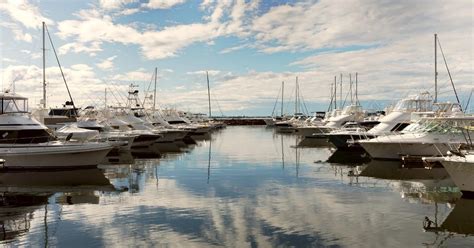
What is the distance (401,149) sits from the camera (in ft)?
107

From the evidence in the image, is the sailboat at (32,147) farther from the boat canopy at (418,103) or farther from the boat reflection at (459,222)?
the boat canopy at (418,103)

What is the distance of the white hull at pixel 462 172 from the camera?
18.5 meters

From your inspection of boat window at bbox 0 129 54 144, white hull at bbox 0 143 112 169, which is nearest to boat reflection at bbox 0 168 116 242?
white hull at bbox 0 143 112 169

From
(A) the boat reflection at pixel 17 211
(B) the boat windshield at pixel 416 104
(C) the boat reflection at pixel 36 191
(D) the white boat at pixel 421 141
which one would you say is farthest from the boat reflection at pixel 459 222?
(B) the boat windshield at pixel 416 104

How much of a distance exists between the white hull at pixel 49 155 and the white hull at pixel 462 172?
67.7 feet

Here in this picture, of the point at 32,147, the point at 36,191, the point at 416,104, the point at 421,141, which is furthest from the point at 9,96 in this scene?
the point at 416,104

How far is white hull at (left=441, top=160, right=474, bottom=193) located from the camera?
1848cm

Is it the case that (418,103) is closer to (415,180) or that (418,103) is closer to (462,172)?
(415,180)

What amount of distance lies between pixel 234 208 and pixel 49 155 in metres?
15.5

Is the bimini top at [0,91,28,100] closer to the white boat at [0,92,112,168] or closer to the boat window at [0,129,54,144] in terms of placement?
the white boat at [0,92,112,168]

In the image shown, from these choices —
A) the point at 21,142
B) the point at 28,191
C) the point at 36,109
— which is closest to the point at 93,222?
the point at 28,191

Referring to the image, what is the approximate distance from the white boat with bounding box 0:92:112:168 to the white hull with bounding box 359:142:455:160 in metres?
19.4

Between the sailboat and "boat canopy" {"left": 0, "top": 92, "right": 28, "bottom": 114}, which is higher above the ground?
"boat canopy" {"left": 0, "top": 92, "right": 28, "bottom": 114}

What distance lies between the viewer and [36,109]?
41.9 metres
